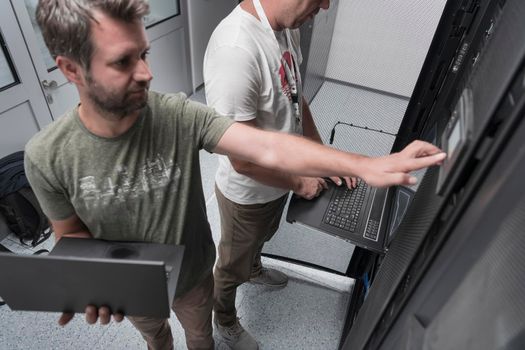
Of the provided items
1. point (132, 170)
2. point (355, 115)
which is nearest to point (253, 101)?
point (132, 170)

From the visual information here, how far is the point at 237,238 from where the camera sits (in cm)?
136

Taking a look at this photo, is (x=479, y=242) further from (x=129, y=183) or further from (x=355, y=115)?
(x=355, y=115)

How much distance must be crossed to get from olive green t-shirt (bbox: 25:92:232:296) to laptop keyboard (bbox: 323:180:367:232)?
1.44ft

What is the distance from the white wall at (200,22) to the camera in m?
3.29

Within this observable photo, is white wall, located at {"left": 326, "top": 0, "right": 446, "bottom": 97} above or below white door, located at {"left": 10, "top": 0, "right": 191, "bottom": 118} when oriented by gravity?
above

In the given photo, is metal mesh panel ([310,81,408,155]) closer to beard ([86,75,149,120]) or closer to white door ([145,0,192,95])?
beard ([86,75,149,120])

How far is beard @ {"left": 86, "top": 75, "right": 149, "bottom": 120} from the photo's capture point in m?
0.75

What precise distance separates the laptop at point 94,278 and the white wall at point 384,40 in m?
1.32

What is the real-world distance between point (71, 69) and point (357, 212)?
882 millimetres

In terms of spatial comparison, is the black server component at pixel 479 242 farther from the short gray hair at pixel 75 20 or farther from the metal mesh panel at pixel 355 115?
the metal mesh panel at pixel 355 115

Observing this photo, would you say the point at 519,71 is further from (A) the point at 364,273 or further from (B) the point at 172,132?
(A) the point at 364,273

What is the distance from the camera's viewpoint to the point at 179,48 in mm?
3336

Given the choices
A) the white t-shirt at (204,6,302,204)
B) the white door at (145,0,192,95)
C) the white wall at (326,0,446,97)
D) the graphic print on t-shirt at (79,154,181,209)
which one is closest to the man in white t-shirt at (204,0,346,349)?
the white t-shirt at (204,6,302,204)

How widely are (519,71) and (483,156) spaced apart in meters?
0.08
